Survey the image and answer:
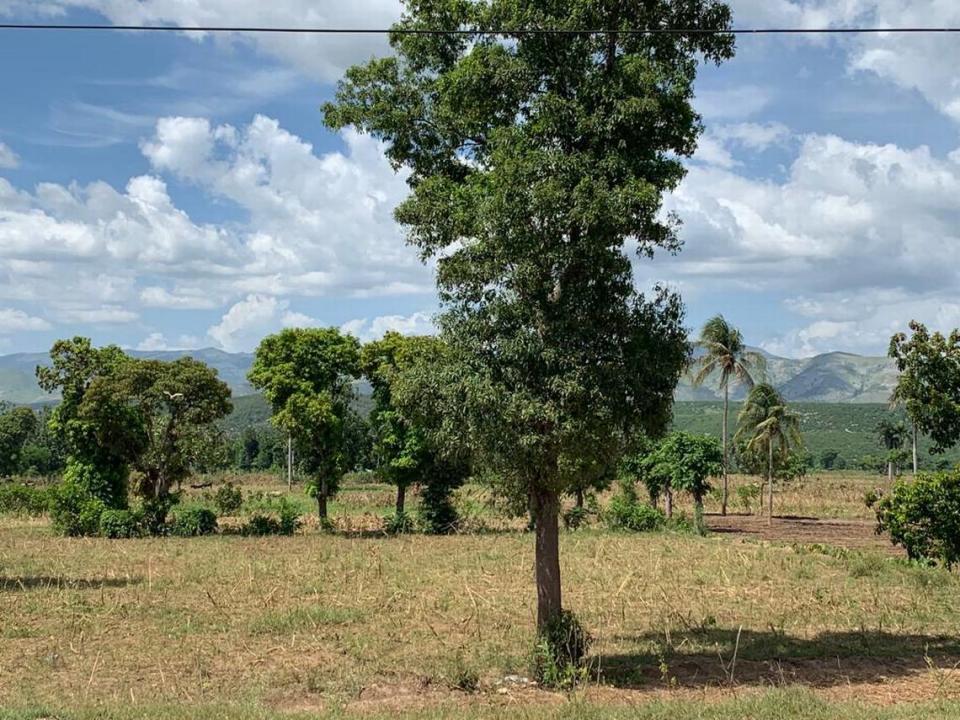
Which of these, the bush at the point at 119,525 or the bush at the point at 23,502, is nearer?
the bush at the point at 119,525

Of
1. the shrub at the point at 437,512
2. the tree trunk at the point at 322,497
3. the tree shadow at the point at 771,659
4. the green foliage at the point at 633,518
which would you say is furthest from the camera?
the green foliage at the point at 633,518

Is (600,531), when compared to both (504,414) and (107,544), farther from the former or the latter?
(504,414)

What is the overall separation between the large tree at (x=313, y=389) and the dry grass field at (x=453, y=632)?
20.1 feet

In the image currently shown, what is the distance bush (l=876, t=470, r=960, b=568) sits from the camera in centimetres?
1684

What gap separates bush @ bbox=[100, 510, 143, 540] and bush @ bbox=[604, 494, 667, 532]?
19377mm

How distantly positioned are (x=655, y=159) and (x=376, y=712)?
343 inches

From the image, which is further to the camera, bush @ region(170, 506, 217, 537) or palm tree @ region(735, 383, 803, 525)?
palm tree @ region(735, 383, 803, 525)

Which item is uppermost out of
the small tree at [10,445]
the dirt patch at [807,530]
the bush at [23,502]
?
the small tree at [10,445]

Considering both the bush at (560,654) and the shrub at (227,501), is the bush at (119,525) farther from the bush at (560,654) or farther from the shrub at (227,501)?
the bush at (560,654)

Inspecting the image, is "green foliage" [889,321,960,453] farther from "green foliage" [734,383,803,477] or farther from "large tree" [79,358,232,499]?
"green foliage" [734,383,803,477]

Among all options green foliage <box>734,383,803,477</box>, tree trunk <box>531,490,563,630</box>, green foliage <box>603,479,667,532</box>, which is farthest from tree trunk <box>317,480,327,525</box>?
tree trunk <box>531,490,563,630</box>

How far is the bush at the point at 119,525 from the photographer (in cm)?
3412

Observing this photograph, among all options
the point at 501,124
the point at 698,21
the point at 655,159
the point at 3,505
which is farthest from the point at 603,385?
the point at 3,505

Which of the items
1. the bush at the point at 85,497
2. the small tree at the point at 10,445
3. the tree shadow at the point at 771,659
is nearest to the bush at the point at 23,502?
the bush at the point at 85,497
